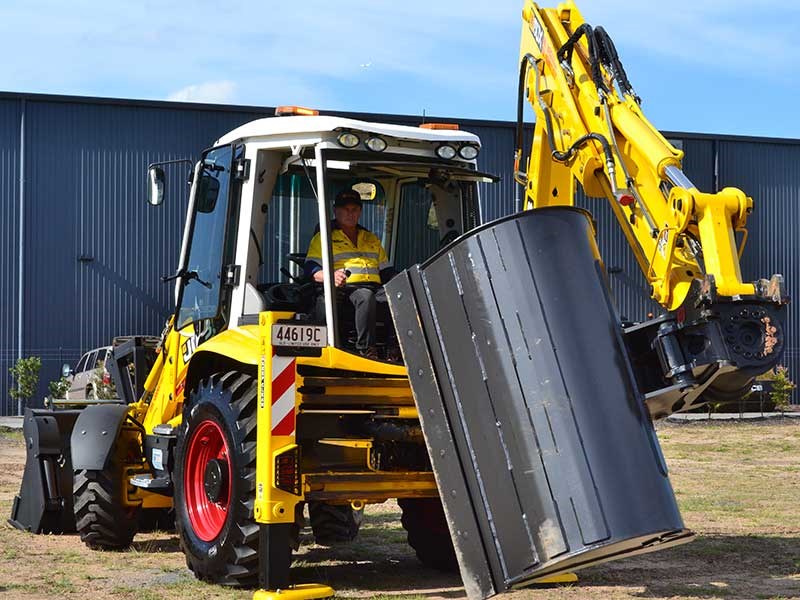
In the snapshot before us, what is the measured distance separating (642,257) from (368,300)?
172cm

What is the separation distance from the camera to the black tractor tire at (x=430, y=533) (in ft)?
29.8

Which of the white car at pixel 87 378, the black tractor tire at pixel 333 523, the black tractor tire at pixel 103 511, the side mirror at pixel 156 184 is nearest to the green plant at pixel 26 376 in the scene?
the white car at pixel 87 378

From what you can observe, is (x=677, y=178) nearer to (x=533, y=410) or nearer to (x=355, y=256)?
(x=533, y=410)

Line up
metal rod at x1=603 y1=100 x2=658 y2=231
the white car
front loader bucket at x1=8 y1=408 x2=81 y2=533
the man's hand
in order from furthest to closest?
the white car, front loader bucket at x1=8 y1=408 x2=81 y2=533, the man's hand, metal rod at x1=603 y1=100 x2=658 y2=231

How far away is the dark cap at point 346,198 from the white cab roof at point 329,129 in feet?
1.72

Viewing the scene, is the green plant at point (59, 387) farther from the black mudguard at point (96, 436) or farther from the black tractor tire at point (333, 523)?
the black tractor tire at point (333, 523)

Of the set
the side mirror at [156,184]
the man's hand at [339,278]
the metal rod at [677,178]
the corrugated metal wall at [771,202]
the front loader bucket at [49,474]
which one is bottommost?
the front loader bucket at [49,474]

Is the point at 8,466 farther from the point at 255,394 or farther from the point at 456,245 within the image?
the point at 456,245

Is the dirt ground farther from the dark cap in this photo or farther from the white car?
the white car

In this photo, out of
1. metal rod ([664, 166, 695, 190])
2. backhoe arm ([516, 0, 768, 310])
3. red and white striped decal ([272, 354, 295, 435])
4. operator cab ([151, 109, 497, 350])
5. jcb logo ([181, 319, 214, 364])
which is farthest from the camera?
jcb logo ([181, 319, 214, 364])

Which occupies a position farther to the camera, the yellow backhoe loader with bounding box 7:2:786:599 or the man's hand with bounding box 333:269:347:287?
the man's hand with bounding box 333:269:347:287

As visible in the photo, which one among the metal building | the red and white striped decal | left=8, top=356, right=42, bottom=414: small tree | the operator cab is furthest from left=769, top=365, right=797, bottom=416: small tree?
the red and white striped decal

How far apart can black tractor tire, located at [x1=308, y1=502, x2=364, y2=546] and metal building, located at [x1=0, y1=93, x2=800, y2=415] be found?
18.6 metres

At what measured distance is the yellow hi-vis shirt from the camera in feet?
27.3
